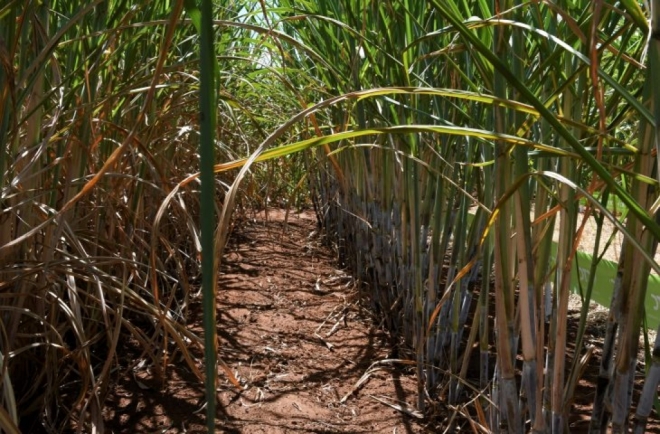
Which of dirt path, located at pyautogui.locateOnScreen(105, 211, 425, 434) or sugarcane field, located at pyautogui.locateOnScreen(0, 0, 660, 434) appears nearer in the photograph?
sugarcane field, located at pyautogui.locateOnScreen(0, 0, 660, 434)

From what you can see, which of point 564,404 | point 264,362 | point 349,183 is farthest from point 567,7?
point 349,183

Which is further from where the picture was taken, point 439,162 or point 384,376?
point 384,376

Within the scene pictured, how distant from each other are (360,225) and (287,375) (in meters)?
0.66

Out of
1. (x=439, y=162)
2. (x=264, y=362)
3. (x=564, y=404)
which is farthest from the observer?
(x=264, y=362)

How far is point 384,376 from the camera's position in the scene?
137 cm

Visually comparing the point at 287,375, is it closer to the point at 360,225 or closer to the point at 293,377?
the point at 293,377

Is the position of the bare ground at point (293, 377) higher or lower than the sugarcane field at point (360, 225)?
lower

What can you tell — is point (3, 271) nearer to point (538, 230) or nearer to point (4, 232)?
point (4, 232)

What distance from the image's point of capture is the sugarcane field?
554 mm

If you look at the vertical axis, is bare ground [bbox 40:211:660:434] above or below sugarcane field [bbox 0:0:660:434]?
below

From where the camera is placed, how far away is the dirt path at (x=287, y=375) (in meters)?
1.16

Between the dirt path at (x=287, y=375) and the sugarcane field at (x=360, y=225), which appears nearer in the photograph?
the sugarcane field at (x=360, y=225)

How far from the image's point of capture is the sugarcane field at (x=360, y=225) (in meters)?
0.55

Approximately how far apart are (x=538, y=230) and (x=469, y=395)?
482 mm
